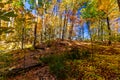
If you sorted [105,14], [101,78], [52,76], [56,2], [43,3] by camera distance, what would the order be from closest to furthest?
1. [101,78]
2. [52,76]
3. [105,14]
4. [43,3]
5. [56,2]

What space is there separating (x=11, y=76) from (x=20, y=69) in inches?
31.6

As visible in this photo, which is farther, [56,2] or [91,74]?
[56,2]

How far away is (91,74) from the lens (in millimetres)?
9672

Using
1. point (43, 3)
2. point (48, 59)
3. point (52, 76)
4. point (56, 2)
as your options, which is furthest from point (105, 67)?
point (56, 2)

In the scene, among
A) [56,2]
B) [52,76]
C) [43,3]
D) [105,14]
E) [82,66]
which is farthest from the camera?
[56,2]

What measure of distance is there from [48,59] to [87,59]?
8.18 feet

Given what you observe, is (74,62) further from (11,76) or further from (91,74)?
(11,76)

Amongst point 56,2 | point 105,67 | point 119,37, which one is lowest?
point 105,67

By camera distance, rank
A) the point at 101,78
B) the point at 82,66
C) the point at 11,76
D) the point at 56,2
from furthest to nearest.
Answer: the point at 56,2 → the point at 11,76 → the point at 82,66 → the point at 101,78

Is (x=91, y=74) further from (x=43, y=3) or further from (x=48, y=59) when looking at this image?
(x=43, y=3)

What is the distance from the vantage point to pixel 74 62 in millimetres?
11383

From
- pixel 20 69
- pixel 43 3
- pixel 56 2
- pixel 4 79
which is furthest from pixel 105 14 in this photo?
pixel 56 2

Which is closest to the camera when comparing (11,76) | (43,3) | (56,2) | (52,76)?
(52,76)

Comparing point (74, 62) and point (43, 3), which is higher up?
point (43, 3)
